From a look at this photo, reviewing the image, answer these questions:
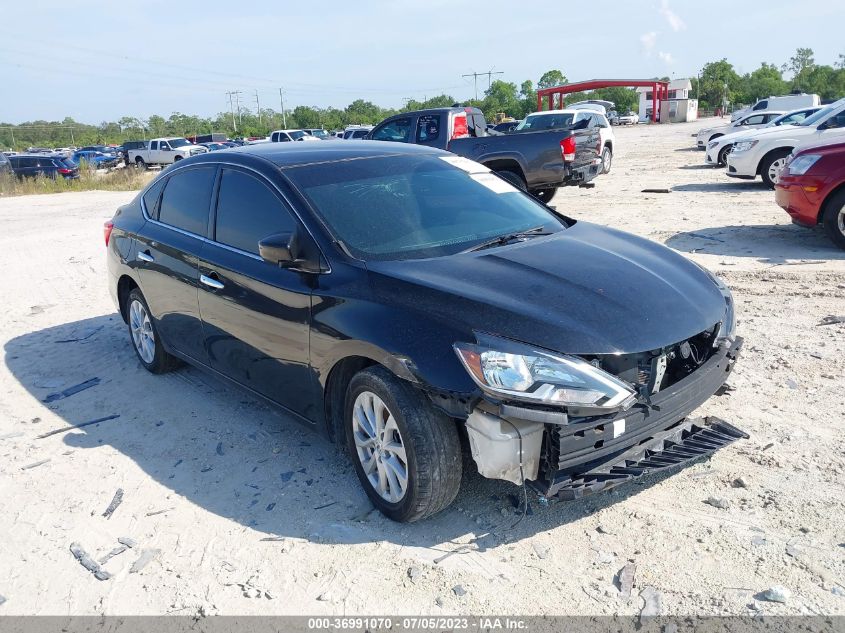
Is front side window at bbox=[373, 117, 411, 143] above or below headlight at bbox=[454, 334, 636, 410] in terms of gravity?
above

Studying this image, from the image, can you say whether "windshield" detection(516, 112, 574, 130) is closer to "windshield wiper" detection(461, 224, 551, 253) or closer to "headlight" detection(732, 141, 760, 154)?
"headlight" detection(732, 141, 760, 154)

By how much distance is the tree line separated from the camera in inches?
3388

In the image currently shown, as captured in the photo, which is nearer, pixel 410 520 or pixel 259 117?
pixel 410 520

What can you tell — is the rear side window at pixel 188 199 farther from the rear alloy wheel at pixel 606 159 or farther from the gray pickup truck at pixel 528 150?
the rear alloy wheel at pixel 606 159

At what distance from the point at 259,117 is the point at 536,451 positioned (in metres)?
117

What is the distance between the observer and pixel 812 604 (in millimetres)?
2615

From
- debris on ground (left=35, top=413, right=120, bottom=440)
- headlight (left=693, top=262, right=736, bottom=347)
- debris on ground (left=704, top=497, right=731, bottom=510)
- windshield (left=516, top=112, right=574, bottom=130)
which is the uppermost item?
windshield (left=516, top=112, right=574, bottom=130)

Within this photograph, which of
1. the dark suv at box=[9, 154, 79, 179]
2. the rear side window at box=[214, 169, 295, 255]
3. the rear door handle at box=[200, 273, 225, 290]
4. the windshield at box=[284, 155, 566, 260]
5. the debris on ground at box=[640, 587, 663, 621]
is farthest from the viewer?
the dark suv at box=[9, 154, 79, 179]

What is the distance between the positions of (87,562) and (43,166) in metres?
31.5

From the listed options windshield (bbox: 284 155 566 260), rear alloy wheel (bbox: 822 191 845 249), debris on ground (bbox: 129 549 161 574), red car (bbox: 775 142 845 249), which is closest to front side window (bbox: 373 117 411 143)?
red car (bbox: 775 142 845 249)

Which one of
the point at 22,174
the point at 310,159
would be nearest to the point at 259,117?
the point at 22,174

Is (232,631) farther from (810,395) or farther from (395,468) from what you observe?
(810,395)

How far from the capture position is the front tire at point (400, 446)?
10.0 ft

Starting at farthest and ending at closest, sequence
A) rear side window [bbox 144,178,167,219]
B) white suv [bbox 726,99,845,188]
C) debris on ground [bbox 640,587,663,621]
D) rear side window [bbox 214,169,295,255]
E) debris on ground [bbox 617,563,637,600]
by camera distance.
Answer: white suv [bbox 726,99,845,188] < rear side window [bbox 144,178,167,219] < rear side window [bbox 214,169,295,255] < debris on ground [bbox 617,563,637,600] < debris on ground [bbox 640,587,663,621]
